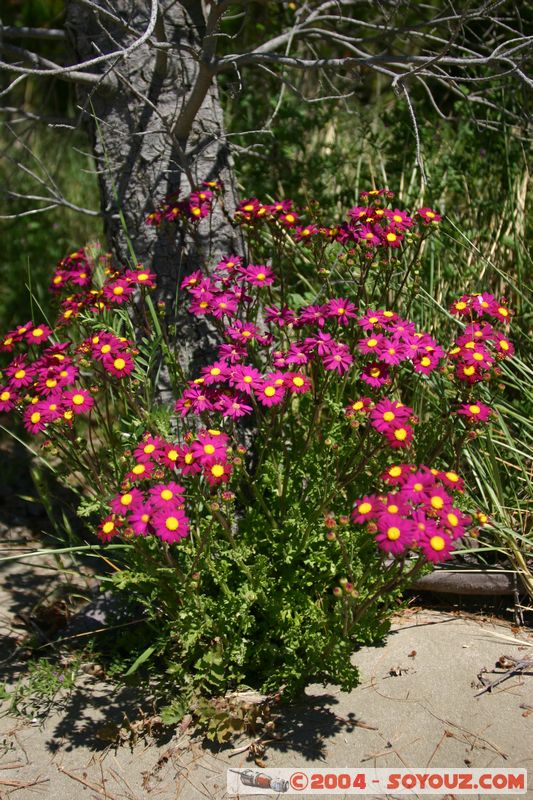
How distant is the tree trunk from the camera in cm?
284

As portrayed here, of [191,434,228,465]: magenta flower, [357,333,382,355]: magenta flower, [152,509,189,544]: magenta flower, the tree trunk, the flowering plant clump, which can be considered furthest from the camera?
the tree trunk

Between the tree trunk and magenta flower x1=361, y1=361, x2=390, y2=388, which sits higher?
the tree trunk

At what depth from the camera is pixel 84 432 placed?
422cm

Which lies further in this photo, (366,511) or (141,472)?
(141,472)

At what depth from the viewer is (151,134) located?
2889 mm

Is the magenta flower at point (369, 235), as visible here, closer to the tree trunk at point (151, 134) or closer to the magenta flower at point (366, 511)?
the tree trunk at point (151, 134)

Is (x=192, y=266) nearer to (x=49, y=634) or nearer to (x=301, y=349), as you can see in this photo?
(x=301, y=349)

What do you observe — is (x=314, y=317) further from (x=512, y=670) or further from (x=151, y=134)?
(x=512, y=670)

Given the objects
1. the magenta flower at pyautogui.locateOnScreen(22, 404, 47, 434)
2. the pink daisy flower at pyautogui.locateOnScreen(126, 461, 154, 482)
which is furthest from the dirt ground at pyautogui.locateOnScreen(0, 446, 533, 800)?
the pink daisy flower at pyautogui.locateOnScreen(126, 461, 154, 482)

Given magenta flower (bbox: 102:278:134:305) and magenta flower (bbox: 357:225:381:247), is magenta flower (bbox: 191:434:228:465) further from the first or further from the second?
magenta flower (bbox: 357:225:381:247)

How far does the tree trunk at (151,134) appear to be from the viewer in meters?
2.84

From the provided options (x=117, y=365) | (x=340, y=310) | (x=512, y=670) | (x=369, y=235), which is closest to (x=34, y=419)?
(x=117, y=365)

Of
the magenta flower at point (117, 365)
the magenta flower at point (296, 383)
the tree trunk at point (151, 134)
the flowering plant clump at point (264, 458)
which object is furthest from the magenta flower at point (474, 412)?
the tree trunk at point (151, 134)

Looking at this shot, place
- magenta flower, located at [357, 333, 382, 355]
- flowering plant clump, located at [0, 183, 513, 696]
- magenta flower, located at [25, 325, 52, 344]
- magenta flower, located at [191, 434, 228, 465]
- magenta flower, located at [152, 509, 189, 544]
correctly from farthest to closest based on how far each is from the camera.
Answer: magenta flower, located at [25, 325, 52, 344] < magenta flower, located at [357, 333, 382, 355] < flowering plant clump, located at [0, 183, 513, 696] < magenta flower, located at [191, 434, 228, 465] < magenta flower, located at [152, 509, 189, 544]
